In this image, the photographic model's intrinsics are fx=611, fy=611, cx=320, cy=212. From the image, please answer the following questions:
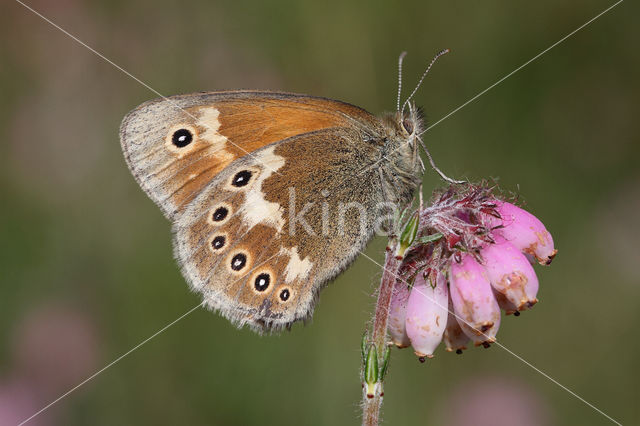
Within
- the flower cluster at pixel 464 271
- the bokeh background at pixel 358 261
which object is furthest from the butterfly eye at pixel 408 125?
the bokeh background at pixel 358 261

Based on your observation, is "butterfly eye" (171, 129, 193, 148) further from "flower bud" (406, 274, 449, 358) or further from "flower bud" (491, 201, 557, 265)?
"flower bud" (491, 201, 557, 265)

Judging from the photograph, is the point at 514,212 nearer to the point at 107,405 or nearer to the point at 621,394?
the point at 621,394

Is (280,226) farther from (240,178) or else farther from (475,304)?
(475,304)

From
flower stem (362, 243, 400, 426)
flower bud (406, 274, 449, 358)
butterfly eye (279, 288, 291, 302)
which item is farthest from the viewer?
butterfly eye (279, 288, 291, 302)

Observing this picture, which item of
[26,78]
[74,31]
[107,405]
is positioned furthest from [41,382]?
[74,31]

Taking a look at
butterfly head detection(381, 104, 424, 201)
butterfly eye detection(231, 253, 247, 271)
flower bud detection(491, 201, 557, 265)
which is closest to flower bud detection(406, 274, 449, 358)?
flower bud detection(491, 201, 557, 265)

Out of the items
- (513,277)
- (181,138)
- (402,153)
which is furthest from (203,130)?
(513,277)
